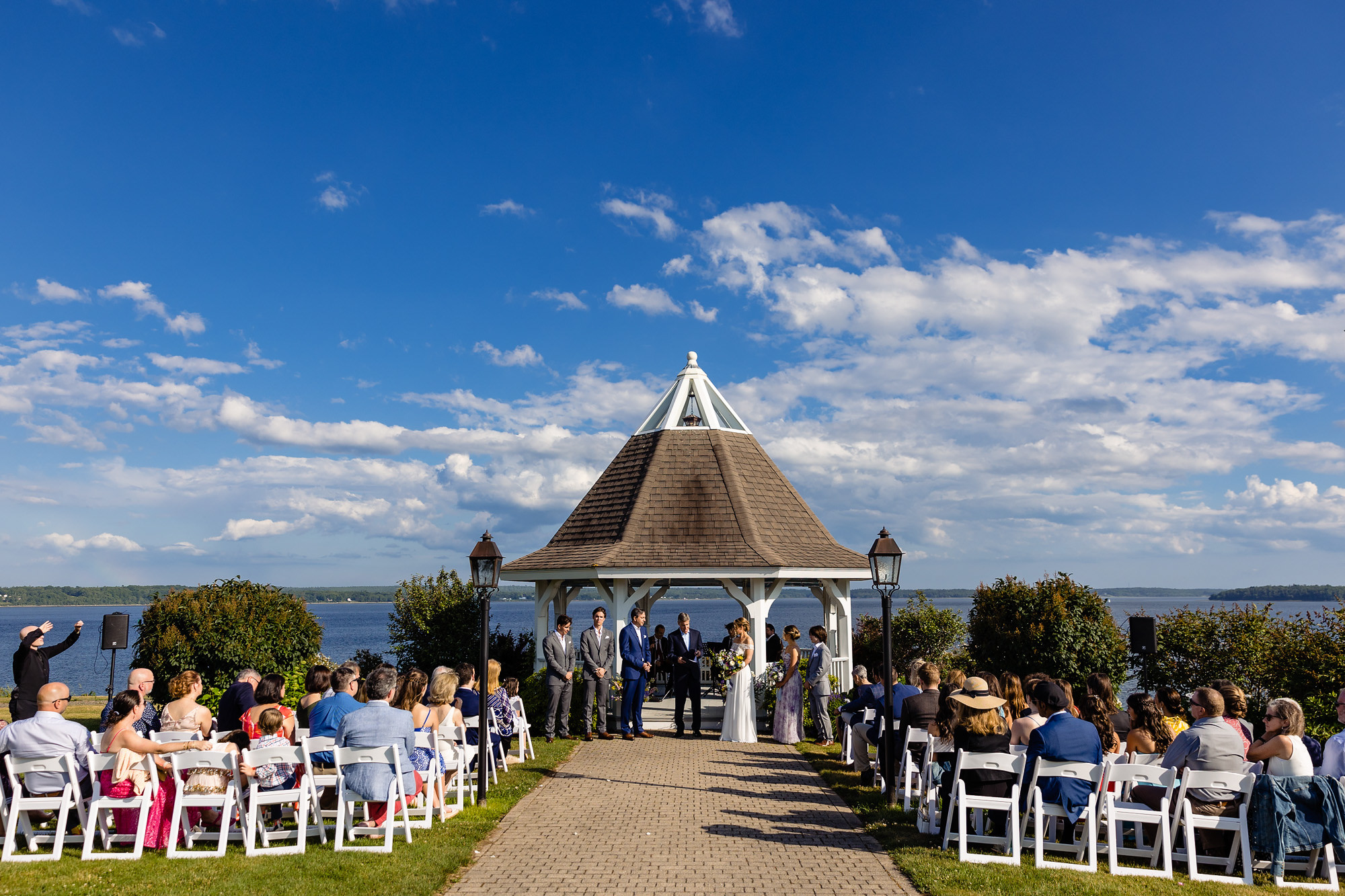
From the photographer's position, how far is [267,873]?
616 cm

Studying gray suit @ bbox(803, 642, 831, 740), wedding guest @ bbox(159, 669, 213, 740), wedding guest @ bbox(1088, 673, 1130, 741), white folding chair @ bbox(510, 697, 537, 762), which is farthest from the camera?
gray suit @ bbox(803, 642, 831, 740)

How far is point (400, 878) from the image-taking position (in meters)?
6.04

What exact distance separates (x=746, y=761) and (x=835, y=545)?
595 cm

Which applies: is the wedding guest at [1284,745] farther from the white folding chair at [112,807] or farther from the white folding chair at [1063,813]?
the white folding chair at [112,807]

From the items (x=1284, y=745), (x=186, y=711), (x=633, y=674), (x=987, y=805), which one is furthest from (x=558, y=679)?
(x=1284, y=745)

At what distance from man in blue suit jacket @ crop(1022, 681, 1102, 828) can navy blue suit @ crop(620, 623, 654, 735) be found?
7.00 meters

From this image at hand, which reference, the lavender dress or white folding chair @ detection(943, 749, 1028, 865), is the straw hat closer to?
white folding chair @ detection(943, 749, 1028, 865)

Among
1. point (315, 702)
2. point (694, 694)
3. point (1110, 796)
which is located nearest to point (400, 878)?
point (315, 702)

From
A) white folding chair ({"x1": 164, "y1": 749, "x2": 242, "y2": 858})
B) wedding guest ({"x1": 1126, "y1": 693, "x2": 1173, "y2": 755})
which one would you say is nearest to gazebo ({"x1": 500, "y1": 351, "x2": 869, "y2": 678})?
wedding guest ({"x1": 1126, "y1": 693, "x2": 1173, "y2": 755})

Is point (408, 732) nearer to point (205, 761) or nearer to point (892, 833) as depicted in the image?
point (205, 761)

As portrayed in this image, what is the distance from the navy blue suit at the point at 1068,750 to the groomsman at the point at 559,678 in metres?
7.27

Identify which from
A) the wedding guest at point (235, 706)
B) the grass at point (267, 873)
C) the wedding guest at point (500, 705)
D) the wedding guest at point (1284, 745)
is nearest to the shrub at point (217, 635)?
the wedding guest at point (500, 705)

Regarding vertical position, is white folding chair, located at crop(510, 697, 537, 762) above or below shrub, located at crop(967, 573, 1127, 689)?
below

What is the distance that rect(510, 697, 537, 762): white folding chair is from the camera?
11148 mm
